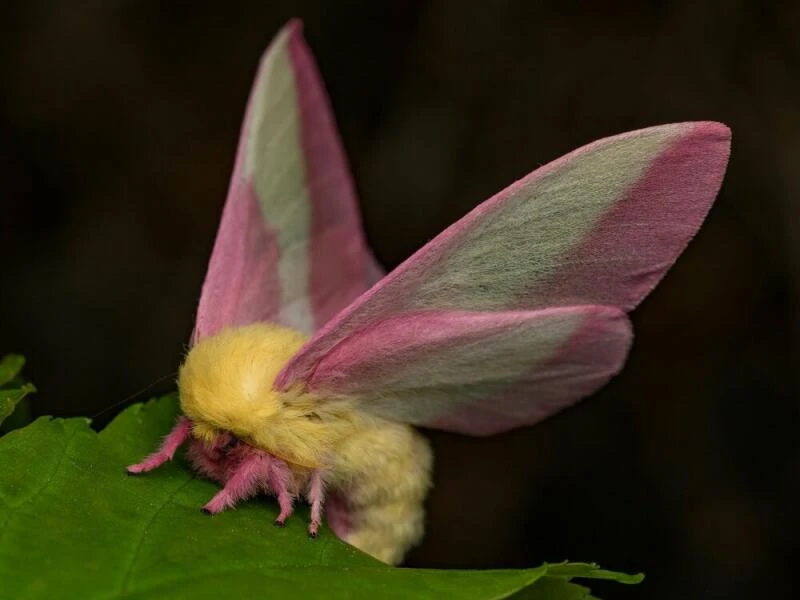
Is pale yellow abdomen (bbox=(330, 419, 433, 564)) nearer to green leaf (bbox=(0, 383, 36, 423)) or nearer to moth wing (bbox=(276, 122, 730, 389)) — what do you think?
moth wing (bbox=(276, 122, 730, 389))

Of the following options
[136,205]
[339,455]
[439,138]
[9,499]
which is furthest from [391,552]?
[136,205]

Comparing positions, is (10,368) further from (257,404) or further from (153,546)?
(153,546)

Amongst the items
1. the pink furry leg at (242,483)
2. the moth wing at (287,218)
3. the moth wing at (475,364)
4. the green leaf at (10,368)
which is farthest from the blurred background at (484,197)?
the pink furry leg at (242,483)

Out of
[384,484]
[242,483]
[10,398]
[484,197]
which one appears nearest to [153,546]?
[242,483]

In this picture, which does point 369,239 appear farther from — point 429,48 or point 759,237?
point 759,237

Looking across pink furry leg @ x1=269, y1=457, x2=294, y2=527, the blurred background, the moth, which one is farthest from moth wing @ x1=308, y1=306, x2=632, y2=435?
the blurred background

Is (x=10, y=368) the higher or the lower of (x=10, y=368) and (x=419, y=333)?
the lower
